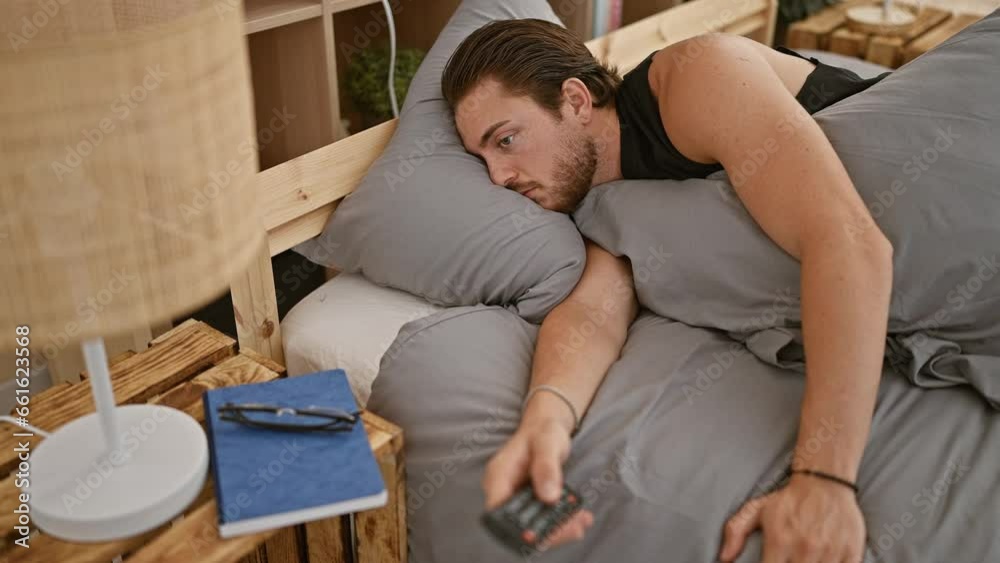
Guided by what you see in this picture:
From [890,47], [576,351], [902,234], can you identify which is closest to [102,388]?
[576,351]

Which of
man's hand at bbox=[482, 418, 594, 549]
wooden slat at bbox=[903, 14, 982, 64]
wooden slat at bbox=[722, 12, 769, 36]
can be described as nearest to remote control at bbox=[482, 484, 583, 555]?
man's hand at bbox=[482, 418, 594, 549]

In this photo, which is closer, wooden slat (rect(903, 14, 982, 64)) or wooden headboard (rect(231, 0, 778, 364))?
wooden headboard (rect(231, 0, 778, 364))

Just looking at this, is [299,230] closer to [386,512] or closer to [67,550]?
[386,512]

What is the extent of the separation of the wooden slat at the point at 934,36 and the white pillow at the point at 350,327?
1.76 metres

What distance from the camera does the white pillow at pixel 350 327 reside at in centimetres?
115

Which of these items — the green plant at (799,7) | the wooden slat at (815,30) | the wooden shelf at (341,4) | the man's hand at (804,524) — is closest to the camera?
the man's hand at (804,524)

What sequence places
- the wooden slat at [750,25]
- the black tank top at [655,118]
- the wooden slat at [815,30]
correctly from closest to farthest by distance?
the black tank top at [655,118]
the wooden slat at [750,25]
the wooden slat at [815,30]

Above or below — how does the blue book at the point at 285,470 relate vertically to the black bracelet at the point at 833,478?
above

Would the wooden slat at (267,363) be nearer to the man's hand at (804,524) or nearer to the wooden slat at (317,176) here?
the wooden slat at (317,176)

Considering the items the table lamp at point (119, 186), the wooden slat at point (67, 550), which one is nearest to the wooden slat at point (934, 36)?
the table lamp at point (119, 186)

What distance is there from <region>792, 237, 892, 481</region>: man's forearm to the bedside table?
1.58 feet

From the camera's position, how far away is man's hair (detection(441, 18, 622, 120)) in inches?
53.6

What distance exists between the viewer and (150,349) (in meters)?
1.08

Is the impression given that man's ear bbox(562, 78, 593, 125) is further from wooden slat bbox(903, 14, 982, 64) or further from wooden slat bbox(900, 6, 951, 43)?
wooden slat bbox(900, 6, 951, 43)
